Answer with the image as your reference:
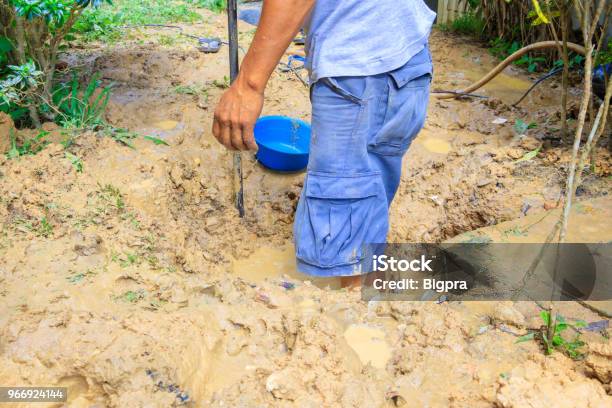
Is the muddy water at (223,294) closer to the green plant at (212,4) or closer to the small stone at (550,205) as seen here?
the small stone at (550,205)

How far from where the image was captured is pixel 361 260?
2346 millimetres

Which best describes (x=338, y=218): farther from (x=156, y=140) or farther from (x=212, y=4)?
(x=212, y=4)

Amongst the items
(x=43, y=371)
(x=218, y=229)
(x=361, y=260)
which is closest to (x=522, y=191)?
(x=361, y=260)

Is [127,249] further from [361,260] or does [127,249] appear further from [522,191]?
[522,191]

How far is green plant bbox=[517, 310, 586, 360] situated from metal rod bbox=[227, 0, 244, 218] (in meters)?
1.68

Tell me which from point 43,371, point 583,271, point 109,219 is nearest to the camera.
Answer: point 43,371

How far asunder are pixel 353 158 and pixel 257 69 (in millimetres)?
527

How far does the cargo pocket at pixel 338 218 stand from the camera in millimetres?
2133

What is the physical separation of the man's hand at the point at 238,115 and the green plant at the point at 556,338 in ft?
3.77

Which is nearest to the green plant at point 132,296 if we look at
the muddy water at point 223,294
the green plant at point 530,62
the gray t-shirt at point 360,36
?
the muddy water at point 223,294

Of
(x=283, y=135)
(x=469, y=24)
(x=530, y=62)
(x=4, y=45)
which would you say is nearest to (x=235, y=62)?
(x=283, y=135)

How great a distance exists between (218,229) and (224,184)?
0.90 feet

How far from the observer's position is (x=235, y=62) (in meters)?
2.68

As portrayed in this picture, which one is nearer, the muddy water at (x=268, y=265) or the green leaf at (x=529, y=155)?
the muddy water at (x=268, y=265)
